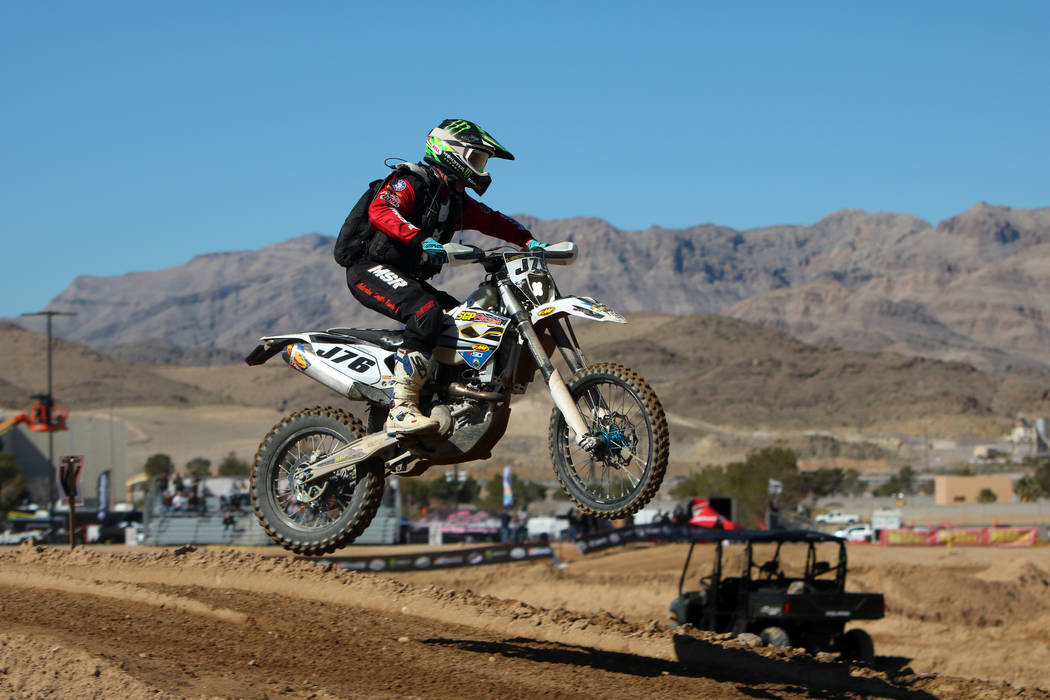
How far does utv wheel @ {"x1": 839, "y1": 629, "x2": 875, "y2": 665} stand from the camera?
58.0 ft

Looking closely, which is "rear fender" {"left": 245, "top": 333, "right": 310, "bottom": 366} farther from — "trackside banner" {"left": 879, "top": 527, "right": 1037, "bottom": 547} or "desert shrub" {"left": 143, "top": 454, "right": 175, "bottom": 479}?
"desert shrub" {"left": 143, "top": 454, "right": 175, "bottom": 479}

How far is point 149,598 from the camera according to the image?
42.3 feet

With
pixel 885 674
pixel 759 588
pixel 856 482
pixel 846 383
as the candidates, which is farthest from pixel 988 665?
pixel 846 383

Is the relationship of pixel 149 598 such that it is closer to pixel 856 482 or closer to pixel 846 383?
pixel 856 482

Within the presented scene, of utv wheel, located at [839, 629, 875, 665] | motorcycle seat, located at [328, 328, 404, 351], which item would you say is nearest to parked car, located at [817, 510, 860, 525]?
utv wheel, located at [839, 629, 875, 665]

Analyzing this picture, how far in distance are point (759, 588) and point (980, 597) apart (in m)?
12.4

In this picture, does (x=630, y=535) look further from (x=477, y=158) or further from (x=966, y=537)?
(x=477, y=158)

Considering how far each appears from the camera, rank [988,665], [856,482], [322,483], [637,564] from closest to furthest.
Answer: [322,483] < [988,665] < [637,564] < [856,482]

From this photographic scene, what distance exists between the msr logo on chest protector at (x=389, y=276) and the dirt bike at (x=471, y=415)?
34mm

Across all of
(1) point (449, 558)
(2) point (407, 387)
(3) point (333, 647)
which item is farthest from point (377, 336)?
(1) point (449, 558)

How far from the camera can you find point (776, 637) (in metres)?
17.2

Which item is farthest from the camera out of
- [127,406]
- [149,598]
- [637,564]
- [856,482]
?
[127,406]

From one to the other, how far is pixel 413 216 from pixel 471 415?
5.52ft

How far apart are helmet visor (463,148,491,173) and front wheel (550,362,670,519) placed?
6.23ft
